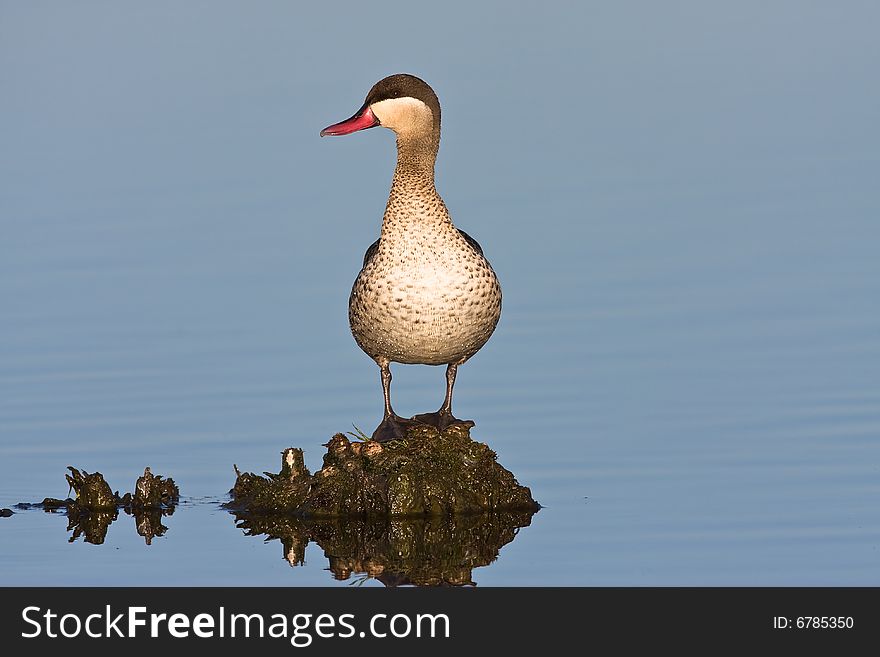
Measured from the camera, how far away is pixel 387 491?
1347 centimetres

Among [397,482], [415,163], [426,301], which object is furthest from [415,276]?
[397,482]

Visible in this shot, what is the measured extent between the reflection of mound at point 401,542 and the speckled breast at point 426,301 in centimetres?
133

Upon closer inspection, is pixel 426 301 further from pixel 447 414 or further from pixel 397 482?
pixel 397 482

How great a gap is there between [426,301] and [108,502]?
7.67ft

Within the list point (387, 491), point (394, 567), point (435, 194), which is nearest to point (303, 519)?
point (387, 491)

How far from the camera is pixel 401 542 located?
12883mm

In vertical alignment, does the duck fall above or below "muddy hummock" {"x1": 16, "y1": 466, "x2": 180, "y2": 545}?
above

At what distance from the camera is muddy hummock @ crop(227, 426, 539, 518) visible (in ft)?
44.2

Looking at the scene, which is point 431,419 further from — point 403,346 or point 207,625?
point 207,625

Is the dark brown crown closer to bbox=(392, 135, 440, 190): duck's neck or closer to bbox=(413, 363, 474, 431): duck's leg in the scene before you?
bbox=(392, 135, 440, 190): duck's neck

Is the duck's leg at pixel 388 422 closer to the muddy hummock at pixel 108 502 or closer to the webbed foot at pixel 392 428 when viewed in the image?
the webbed foot at pixel 392 428

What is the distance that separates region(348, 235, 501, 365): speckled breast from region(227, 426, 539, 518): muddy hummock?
719mm

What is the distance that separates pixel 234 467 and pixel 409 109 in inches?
102

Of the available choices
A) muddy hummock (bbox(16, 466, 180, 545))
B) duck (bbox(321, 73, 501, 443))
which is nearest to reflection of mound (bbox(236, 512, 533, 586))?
muddy hummock (bbox(16, 466, 180, 545))
